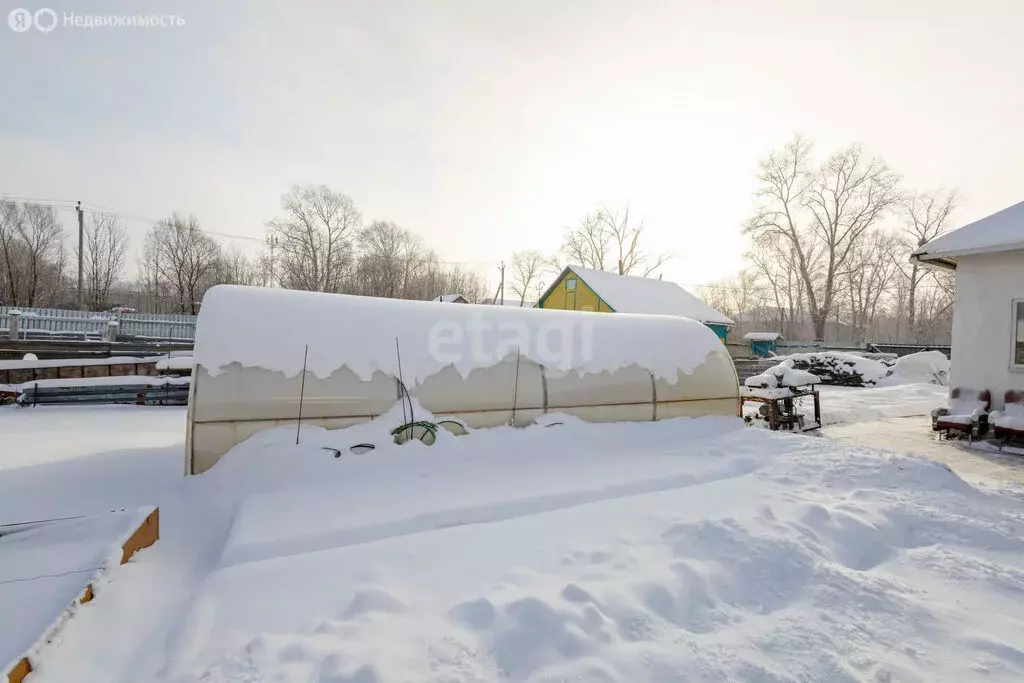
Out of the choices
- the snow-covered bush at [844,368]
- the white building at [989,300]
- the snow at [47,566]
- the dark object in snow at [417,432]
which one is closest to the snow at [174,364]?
the dark object in snow at [417,432]

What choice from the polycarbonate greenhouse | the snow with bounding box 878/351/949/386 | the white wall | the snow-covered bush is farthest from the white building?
the snow with bounding box 878/351/949/386

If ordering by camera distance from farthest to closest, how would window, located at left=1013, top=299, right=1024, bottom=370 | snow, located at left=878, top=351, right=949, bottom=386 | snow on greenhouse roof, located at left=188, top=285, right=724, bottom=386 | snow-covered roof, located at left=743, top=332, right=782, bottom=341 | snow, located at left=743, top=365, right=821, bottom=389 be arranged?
1. snow-covered roof, located at left=743, top=332, right=782, bottom=341
2. snow, located at left=878, top=351, right=949, bottom=386
3. snow, located at left=743, top=365, right=821, bottom=389
4. window, located at left=1013, top=299, right=1024, bottom=370
5. snow on greenhouse roof, located at left=188, top=285, right=724, bottom=386

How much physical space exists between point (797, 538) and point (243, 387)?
552cm

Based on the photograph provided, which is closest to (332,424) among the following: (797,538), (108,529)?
(108,529)

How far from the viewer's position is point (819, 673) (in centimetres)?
245

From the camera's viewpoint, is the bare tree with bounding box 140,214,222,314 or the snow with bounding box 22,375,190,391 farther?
the bare tree with bounding box 140,214,222,314

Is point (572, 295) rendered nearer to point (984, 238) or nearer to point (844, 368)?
point (844, 368)

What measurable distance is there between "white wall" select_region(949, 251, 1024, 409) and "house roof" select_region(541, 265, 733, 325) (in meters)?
17.1

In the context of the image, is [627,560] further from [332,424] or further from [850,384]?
[850,384]

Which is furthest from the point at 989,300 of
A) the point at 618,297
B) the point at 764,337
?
the point at 764,337

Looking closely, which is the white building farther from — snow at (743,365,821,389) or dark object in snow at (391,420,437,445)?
dark object in snow at (391,420,437,445)

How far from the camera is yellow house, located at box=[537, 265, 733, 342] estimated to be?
1054 inches

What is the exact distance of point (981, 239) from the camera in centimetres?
860

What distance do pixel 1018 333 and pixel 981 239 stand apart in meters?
1.83
